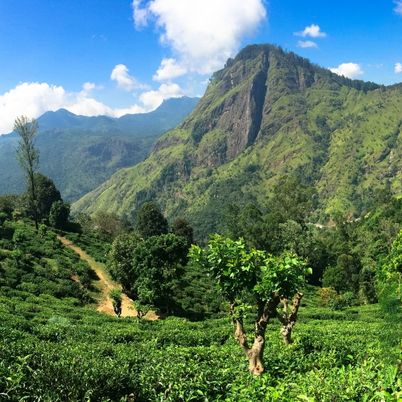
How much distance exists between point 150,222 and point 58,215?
17.0 m

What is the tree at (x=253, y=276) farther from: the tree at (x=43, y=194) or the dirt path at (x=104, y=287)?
the tree at (x=43, y=194)

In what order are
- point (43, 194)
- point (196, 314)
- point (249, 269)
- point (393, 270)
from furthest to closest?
point (43, 194) < point (196, 314) < point (393, 270) < point (249, 269)

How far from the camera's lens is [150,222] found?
79.0 m

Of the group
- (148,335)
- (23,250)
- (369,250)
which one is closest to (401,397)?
(148,335)

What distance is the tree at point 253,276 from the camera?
12.9 meters

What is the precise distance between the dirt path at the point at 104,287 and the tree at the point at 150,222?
1554 cm

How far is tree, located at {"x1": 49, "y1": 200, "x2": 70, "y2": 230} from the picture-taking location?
74.1m

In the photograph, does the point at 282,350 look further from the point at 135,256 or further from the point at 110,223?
the point at 110,223

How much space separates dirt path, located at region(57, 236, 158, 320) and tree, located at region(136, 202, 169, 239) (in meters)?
15.5

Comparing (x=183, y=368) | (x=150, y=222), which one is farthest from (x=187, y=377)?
(x=150, y=222)

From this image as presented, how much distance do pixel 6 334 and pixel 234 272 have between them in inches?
415

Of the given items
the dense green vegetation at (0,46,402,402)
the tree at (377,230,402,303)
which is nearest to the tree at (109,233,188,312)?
the dense green vegetation at (0,46,402,402)

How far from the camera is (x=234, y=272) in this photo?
523 inches

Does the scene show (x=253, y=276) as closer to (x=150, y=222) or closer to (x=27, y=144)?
(x=27, y=144)
